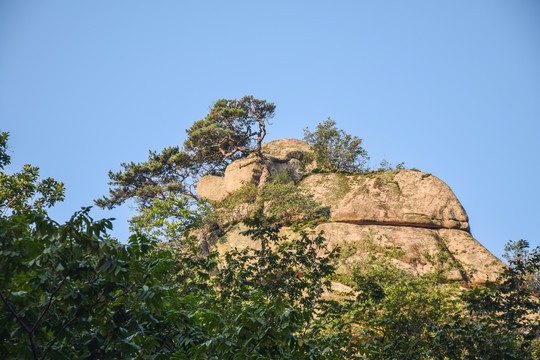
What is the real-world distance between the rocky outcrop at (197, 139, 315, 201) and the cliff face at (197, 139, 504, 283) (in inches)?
5.2

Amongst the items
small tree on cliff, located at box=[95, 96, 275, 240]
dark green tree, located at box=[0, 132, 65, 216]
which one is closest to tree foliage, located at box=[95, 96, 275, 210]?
small tree on cliff, located at box=[95, 96, 275, 240]

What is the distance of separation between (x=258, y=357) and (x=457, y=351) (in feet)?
20.7

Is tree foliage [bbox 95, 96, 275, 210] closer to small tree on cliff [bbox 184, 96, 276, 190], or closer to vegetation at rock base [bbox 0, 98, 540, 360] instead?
small tree on cliff [bbox 184, 96, 276, 190]

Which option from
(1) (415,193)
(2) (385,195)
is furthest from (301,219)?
(1) (415,193)

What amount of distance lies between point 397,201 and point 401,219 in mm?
1568

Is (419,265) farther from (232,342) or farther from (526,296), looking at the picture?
(232,342)

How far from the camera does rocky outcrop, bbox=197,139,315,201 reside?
116 ft

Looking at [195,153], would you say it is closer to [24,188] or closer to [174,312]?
[24,188]

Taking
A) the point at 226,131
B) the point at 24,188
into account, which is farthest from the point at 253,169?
the point at 24,188

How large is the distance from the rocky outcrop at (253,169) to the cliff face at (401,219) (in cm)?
13

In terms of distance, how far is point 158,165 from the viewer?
37125mm

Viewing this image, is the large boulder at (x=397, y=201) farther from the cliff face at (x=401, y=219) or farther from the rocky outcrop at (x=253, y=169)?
the rocky outcrop at (x=253, y=169)

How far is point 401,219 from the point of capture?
2905 centimetres

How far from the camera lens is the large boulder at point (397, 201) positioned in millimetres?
29188
